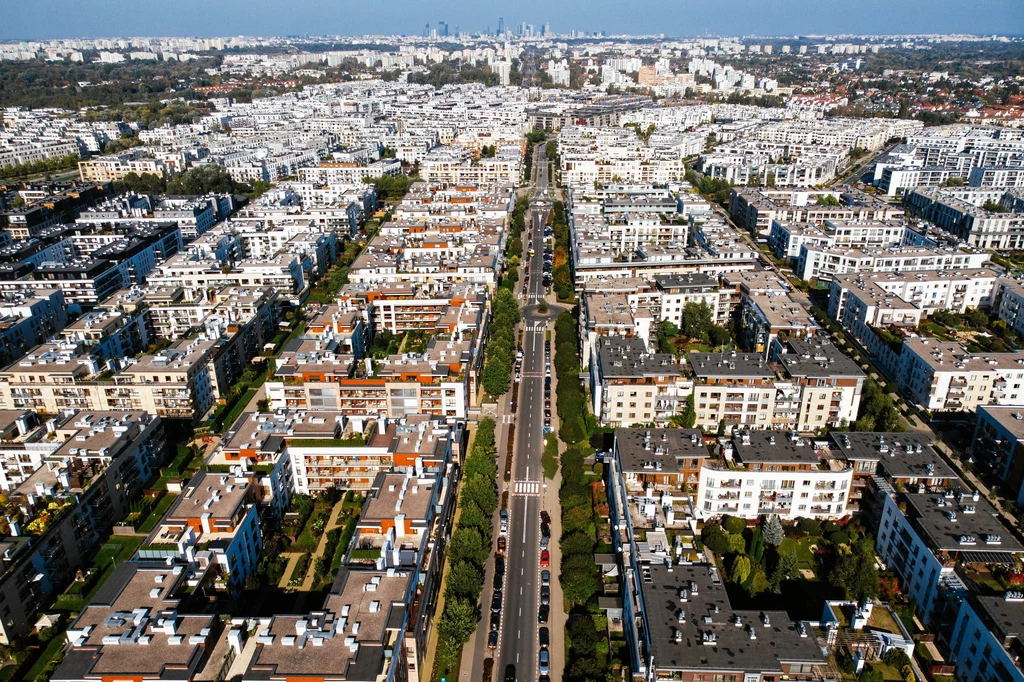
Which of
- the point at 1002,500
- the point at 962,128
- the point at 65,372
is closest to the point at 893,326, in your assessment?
the point at 1002,500

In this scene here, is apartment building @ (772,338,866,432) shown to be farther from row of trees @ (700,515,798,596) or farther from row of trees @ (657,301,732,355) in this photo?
row of trees @ (657,301,732,355)

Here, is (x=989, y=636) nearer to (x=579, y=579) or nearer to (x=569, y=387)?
(x=579, y=579)

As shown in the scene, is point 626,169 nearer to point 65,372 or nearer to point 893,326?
point 893,326

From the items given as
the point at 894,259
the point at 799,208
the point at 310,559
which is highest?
the point at 799,208

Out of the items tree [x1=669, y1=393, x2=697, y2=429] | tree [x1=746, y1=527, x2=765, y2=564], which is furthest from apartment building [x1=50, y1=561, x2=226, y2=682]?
tree [x1=669, y1=393, x2=697, y2=429]

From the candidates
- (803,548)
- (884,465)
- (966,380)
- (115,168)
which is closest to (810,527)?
(803,548)

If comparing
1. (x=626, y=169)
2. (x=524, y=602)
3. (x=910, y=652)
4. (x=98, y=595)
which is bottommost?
(x=524, y=602)
